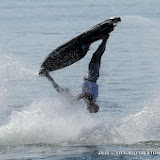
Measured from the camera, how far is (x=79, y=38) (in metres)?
14.8

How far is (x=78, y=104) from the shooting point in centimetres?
1548

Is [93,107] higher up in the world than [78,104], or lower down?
higher up

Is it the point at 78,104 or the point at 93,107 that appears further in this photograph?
the point at 78,104

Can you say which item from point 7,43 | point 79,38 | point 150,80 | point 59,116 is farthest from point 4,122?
point 7,43

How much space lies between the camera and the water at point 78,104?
1371 centimetres

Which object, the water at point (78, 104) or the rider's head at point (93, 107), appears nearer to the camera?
the water at point (78, 104)

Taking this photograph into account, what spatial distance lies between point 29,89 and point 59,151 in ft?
29.0

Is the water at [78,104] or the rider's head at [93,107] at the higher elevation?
the rider's head at [93,107]

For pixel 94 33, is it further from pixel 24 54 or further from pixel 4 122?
pixel 24 54

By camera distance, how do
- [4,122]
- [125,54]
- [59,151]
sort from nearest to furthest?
[59,151] < [4,122] < [125,54]

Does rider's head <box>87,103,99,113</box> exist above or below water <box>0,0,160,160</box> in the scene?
above

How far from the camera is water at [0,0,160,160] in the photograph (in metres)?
13.7

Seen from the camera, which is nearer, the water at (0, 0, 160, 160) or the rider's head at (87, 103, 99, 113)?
the water at (0, 0, 160, 160)

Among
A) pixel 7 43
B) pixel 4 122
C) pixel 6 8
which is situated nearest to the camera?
pixel 4 122
